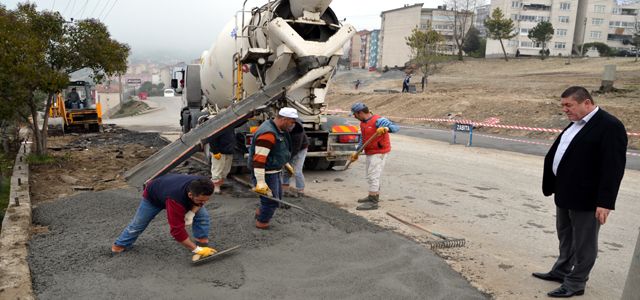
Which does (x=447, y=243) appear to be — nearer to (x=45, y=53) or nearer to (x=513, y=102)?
(x=45, y=53)

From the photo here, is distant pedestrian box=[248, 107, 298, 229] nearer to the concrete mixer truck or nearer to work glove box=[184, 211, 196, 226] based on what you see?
work glove box=[184, 211, 196, 226]

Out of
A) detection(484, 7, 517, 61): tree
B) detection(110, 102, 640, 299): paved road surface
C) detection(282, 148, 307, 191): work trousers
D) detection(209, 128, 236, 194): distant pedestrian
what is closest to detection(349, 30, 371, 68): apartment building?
detection(484, 7, 517, 61): tree

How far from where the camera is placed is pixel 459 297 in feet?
12.8

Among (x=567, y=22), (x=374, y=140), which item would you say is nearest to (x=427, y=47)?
(x=374, y=140)

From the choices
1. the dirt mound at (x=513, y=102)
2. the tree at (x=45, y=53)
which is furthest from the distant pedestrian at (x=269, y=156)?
the dirt mound at (x=513, y=102)

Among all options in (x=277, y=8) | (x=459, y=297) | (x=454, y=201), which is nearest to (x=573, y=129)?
(x=459, y=297)

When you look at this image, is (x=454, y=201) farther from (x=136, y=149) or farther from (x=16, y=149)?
(x=16, y=149)

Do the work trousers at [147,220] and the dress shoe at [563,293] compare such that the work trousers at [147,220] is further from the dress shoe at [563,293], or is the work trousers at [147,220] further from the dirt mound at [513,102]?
the dirt mound at [513,102]

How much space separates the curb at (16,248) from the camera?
395cm

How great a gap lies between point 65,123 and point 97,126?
1.12 metres

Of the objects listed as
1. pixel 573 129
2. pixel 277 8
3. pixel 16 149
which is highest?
pixel 277 8

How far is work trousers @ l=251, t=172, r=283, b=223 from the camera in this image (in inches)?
211

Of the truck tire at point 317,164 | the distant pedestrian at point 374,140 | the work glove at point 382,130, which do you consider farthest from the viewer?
the truck tire at point 317,164

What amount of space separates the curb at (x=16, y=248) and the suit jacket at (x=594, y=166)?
4.53 metres
